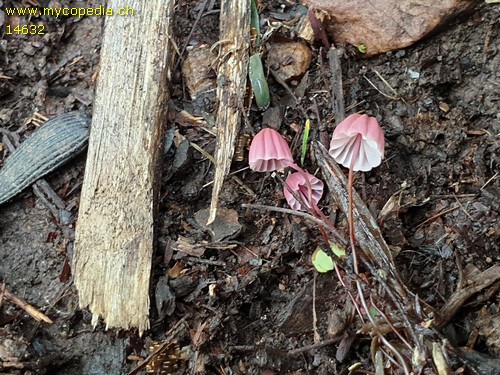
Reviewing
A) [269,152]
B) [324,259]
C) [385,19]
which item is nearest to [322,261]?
[324,259]

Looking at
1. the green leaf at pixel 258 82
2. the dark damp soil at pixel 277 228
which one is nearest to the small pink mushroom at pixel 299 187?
the dark damp soil at pixel 277 228

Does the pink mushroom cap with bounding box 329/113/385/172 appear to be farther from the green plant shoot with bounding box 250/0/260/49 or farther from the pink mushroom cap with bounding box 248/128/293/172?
the green plant shoot with bounding box 250/0/260/49

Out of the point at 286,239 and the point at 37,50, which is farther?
the point at 37,50

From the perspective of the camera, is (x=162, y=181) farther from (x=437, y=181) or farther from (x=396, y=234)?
(x=437, y=181)

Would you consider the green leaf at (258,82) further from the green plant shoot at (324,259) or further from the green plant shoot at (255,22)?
the green plant shoot at (324,259)

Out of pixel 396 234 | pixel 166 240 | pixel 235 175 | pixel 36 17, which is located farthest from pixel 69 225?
pixel 396 234

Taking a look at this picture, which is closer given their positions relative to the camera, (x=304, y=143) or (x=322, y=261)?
(x=322, y=261)

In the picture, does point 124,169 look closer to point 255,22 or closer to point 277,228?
point 277,228
